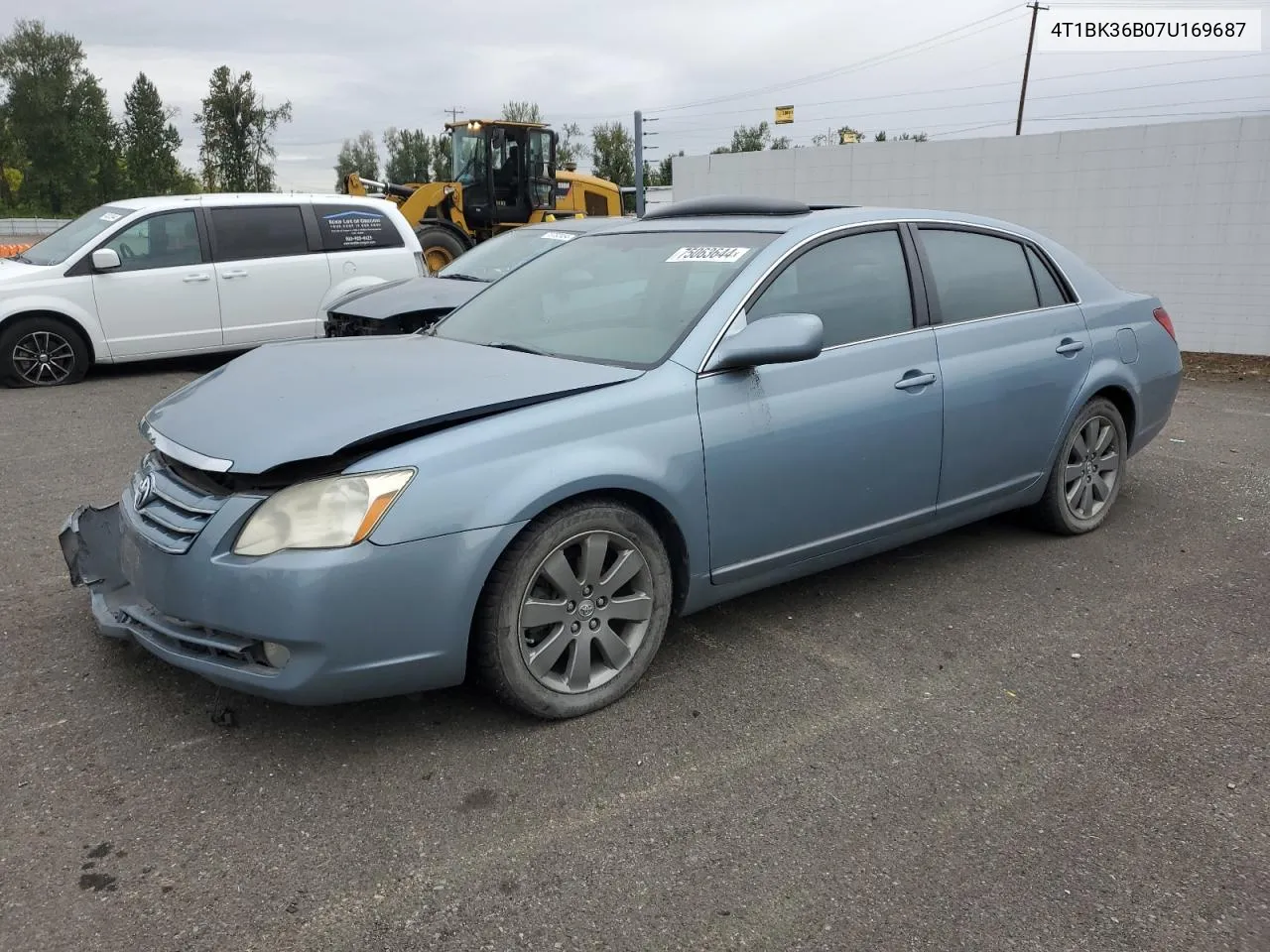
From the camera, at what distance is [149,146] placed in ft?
206

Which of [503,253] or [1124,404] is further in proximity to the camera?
[503,253]

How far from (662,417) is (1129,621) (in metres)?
2.14

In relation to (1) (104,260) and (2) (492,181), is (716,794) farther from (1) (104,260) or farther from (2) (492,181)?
(2) (492,181)

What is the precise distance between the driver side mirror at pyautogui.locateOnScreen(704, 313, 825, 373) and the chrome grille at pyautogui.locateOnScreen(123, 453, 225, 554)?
64.9 inches

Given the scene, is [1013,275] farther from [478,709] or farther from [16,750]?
[16,750]

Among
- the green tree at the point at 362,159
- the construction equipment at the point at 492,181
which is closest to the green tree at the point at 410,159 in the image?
the green tree at the point at 362,159

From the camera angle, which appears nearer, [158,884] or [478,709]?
[158,884]

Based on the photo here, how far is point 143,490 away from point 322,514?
33.1 inches

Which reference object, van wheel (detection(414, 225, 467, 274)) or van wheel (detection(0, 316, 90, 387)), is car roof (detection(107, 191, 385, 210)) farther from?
van wheel (detection(414, 225, 467, 274))

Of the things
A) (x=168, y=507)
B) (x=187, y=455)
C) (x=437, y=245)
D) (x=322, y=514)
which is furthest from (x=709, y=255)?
(x=437, y=245)

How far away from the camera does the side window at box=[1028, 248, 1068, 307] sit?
4707 mm

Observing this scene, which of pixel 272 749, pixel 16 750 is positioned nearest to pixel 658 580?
pixel 272 749

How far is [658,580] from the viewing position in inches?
130

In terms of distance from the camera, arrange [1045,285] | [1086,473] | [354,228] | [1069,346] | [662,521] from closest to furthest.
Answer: [662,521] → [1069,346] → [1045,285] → [1086,473] → [354,228]
